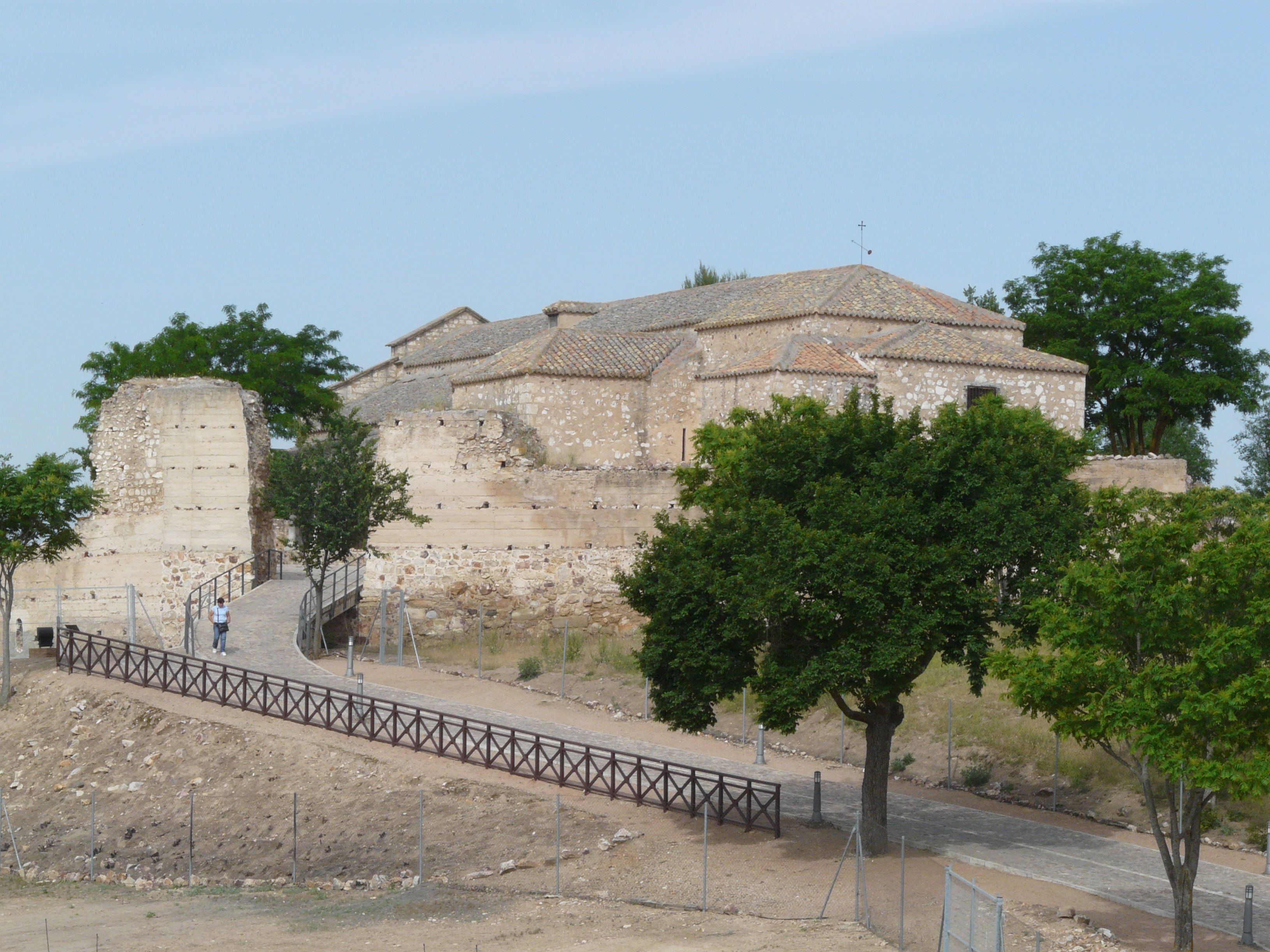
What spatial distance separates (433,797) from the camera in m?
23.4

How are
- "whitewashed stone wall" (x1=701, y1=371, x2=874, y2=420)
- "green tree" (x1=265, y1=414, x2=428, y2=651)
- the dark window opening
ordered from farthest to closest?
the dark window opening, "whitewashed stone wall" (x1=701, y1=371, x2=874, y2=420), "green tree" (x1=265, y1=414, x2=428, y2=651)

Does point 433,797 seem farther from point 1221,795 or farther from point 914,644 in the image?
point 1221,795

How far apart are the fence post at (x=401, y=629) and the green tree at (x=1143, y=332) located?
2138 centimetres

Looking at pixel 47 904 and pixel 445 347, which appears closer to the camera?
pixel 47 904

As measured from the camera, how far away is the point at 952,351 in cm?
3741

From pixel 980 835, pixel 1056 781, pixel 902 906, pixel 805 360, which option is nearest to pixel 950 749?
pixel 1056 781

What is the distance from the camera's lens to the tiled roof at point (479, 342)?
53.3m

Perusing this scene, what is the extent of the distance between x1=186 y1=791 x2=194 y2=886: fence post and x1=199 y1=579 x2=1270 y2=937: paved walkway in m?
5.01

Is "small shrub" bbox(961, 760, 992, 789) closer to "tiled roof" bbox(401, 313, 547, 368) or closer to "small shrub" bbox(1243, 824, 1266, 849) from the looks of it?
"small shrub" bbox(1243, 824, 1266, 849)

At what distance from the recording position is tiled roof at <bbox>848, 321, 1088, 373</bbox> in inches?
1457

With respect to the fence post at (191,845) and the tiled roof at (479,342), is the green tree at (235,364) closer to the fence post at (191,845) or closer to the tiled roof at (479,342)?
the tiled roof at (479,342)

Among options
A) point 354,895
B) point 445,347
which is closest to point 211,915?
point 354,895

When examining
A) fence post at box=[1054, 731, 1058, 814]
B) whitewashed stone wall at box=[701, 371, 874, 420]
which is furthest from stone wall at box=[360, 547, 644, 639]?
fence post at box=[1054, 731, 1058, 814]

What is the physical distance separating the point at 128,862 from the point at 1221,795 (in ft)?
51.2
